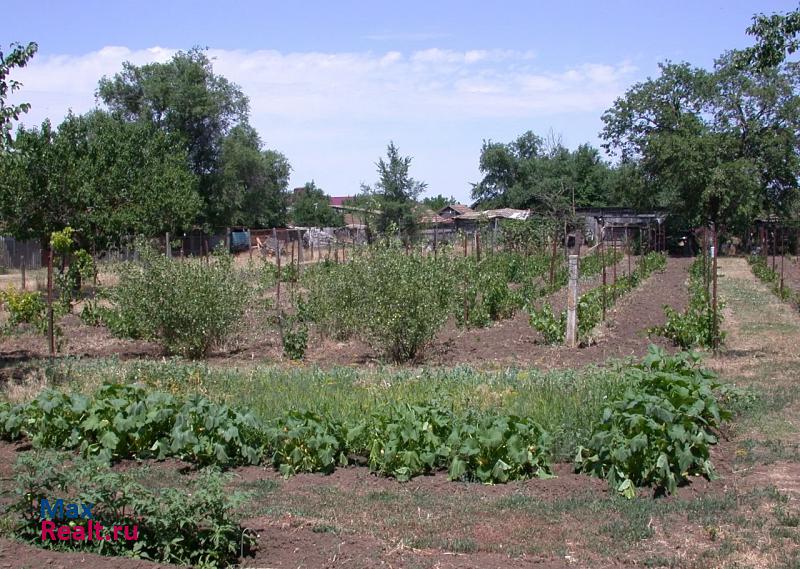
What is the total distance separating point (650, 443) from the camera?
19.8 feet

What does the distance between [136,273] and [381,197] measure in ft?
117

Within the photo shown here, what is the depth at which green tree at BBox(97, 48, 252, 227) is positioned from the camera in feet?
154

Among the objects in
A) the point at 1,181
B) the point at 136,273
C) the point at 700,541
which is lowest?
the point at 700,541

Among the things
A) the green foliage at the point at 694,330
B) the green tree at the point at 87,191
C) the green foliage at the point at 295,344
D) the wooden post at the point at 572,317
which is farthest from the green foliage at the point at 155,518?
the green tree at the point at 87,191

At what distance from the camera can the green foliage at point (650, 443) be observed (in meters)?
5.99

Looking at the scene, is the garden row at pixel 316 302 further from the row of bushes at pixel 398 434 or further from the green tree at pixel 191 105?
the green tree at pixel 191 105

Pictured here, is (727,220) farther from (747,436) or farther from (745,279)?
(747,436)

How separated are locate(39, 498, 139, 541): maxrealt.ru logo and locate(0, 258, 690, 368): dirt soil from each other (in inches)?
302

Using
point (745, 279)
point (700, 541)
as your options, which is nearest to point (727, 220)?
point (745, 279)

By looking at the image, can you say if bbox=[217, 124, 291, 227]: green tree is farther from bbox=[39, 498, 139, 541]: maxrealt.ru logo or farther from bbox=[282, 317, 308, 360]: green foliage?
bbox=[39, 498, 139, 541]: maxrealt.ru logo

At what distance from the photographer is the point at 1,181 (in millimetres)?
23250

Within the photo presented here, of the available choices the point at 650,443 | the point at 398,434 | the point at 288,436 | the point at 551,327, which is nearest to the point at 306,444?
the point at 288,436

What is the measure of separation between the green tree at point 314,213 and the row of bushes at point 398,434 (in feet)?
210

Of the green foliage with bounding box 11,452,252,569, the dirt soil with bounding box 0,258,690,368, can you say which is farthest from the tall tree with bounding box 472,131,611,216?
the green foliage with bounding box 11,452,252,569
